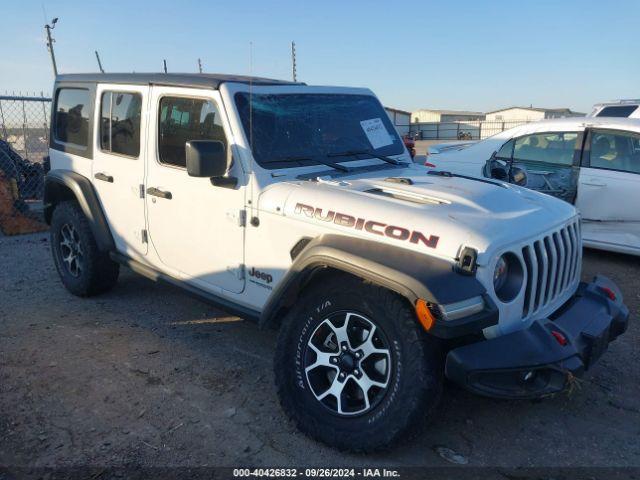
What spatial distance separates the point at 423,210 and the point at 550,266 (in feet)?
2.65

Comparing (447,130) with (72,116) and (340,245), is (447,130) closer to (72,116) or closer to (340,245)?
(72,116)

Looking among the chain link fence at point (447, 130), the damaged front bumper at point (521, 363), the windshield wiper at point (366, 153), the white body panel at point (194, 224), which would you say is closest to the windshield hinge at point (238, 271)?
the white body panel at point (194, 224)

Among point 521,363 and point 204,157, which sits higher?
point 204,157

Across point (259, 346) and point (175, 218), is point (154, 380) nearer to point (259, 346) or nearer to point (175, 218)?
point (259, 346)

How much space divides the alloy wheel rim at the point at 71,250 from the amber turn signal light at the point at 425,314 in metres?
3.54

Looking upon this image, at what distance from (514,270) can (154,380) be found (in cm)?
240

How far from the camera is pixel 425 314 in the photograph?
245 centimetres

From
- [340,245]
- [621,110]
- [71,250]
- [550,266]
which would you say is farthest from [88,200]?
[621,110]

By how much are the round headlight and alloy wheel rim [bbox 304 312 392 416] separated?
612mm

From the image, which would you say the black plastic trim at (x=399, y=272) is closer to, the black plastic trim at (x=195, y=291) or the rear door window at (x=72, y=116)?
the black plastic trim at (x=195, y=291)

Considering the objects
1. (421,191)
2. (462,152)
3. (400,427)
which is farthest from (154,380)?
(462,152)

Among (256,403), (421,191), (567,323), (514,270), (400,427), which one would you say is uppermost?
(421,191)

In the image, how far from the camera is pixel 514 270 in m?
2.72

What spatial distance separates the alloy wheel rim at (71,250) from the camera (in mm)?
4984
